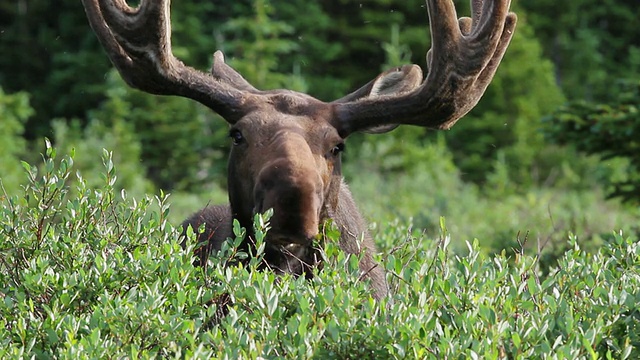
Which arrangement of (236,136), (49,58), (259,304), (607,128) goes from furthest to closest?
(49,58), (607,128), (236,136), (259,304)

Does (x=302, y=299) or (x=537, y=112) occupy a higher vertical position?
(x=302, y=299)

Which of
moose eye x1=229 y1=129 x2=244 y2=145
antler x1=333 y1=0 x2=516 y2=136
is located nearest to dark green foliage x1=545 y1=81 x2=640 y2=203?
antler x1=333 y1=0 x2=516 y2=136

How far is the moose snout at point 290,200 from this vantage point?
5.39 metres

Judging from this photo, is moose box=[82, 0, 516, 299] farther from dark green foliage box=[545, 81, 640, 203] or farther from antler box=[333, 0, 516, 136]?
dark green foliage box=[545, 81, 640, 203]

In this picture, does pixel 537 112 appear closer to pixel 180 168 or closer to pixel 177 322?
pixel 180 168

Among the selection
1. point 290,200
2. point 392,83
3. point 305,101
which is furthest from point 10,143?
point 290,200

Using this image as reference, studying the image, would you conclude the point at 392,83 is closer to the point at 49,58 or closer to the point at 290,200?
the point at 290,200

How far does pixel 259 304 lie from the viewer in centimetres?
411

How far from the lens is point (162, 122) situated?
27328 mm

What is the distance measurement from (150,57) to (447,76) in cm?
169

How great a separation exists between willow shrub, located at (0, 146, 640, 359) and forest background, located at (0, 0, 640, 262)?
7748 mm

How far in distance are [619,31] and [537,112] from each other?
15.5 metres

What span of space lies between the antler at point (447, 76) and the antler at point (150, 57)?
65 cm

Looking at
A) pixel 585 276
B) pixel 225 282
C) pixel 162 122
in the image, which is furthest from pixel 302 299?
pixel 162 122
